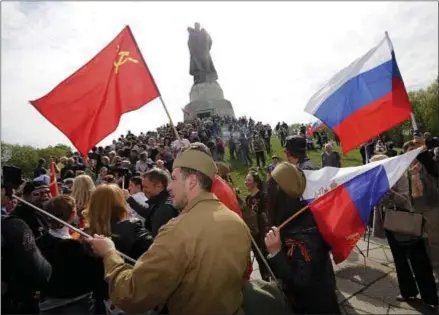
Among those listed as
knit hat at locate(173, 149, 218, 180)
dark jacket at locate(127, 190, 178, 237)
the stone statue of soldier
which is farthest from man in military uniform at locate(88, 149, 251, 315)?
the stone statue of soldier

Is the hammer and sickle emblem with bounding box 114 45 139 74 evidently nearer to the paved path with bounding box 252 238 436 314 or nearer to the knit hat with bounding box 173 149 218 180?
the knit hat with bounding box 173 149 218 180

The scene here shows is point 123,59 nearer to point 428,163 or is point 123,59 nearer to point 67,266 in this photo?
point 67,266

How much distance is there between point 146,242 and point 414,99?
41.5m

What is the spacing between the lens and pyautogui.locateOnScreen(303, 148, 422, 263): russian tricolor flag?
3074 mm

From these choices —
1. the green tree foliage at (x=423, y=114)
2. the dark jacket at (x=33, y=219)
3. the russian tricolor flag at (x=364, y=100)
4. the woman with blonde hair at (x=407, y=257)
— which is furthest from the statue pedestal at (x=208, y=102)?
the dark jacket at (x=33, y=219)

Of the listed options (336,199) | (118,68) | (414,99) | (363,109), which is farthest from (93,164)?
(414,99)

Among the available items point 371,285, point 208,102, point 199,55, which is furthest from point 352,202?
point 199,55

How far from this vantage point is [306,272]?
266cm

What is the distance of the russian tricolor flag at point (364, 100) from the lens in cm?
471

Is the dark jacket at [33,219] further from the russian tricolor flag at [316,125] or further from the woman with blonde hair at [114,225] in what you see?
the russian tricolor flag at [316,125]

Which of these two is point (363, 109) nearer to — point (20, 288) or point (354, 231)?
point (354, 231)

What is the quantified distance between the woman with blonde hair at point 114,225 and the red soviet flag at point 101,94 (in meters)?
0.90

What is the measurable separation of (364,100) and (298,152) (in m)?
1.14

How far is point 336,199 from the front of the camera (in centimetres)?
332
